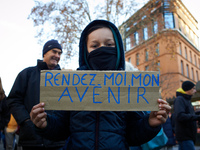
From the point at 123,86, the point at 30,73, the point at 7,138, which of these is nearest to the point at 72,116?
the point at 123,86

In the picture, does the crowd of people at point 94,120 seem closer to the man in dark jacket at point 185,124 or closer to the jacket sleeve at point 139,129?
the jacket sleeve at point 139,129

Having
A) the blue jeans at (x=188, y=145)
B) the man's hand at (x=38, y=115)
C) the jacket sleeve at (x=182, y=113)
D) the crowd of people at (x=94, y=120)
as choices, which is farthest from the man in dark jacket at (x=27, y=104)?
the blue jeans at (x=188, y=145)

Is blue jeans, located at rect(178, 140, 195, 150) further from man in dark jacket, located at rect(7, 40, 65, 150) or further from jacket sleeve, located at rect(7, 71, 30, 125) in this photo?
jacket sleeve, located at rect(7, 71, 30, 125)

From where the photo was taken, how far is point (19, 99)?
234 cm

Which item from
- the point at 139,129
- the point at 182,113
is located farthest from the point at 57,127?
the point at 182,113

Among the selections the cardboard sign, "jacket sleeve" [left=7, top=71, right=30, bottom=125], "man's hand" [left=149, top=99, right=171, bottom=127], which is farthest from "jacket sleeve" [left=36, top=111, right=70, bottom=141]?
"jacket sleeve" [left=7, top=71, right=30, bottom=125]

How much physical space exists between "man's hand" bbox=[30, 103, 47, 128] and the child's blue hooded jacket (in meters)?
0.08

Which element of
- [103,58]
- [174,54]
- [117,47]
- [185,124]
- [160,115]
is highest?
[174,54]

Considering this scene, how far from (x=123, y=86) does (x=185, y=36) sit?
123 feet

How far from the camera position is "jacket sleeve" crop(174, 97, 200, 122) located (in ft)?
12.7

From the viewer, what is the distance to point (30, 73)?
2504mm

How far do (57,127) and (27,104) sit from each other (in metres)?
1.09

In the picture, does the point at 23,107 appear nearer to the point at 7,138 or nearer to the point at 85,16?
the point at 7,138

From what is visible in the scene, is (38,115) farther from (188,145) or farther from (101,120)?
(188,145)
